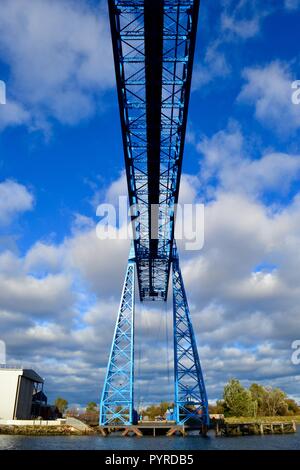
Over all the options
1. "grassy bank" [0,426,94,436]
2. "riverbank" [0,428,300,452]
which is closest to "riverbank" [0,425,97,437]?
"grassy bank" [0,426,94,436]

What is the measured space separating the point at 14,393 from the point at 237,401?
27944 millimetres

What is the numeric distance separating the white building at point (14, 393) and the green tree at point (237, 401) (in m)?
25.4

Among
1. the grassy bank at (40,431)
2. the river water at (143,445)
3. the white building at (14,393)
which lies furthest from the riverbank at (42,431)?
the river water at (143,445)

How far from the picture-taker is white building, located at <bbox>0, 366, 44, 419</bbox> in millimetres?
35688

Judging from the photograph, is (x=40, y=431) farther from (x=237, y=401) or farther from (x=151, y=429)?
(x=237, y=401)

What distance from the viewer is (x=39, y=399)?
148ft

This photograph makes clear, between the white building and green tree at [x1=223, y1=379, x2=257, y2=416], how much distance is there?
2538 centimetres

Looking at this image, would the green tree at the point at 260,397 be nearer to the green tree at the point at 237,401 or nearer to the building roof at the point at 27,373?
the green tree at the point at 237,401

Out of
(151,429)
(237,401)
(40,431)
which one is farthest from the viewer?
(237,401)

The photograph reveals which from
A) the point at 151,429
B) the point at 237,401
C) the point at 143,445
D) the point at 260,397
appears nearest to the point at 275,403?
the point at 260,397

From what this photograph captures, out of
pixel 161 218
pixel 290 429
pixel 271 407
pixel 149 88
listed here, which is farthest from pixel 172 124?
pixel 271 407

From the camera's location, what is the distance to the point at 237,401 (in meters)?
50.6

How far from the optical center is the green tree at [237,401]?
50.3 metres

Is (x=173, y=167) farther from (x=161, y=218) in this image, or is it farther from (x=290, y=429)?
(x=290, y=429)
